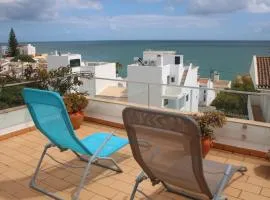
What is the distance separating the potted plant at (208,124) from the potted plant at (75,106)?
2.13 metres

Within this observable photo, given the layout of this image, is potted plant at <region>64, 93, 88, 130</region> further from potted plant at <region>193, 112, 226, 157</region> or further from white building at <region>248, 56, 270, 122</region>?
white building at <region>248, 56, 270, 122</region>

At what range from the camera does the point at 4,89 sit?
5.18m

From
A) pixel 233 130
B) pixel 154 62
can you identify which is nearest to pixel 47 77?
pixel 233 130

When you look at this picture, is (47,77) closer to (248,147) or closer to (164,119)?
(248,147)

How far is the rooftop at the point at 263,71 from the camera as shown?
11.8 meters

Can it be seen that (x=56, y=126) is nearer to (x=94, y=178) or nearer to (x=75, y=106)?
(x=94, y=178)

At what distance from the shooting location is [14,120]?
4.96 m

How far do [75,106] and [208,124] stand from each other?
238cm

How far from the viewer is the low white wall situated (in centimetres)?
480

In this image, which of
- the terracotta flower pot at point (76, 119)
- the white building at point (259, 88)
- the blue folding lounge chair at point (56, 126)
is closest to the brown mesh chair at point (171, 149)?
the blue folding lounge chair at point (56, 126)

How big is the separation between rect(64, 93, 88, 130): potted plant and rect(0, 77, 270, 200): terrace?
0.55 feet

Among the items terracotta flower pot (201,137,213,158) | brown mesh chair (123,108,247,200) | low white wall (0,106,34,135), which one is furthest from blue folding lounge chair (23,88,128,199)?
low white wall (0,106,34,135)

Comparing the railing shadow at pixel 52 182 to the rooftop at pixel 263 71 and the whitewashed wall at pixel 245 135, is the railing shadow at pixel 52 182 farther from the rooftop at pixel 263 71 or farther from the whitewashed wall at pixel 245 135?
the rooftop at pixel 263 71

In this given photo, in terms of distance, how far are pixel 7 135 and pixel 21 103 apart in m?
0.62
